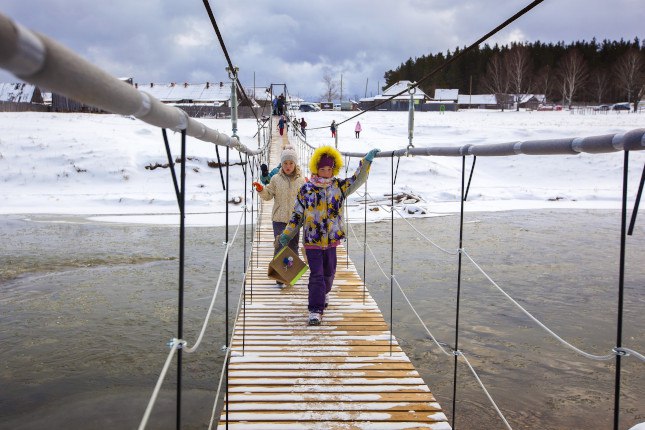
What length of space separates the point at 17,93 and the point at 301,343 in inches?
1810

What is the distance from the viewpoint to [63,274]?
7414 millimetres

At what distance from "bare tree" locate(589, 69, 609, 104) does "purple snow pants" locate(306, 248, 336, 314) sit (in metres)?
58.0

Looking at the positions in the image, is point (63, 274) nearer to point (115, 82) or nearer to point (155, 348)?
point (155, 348)

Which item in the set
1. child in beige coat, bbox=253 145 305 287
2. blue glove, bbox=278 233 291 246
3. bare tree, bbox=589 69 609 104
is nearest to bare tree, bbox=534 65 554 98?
bare tree, bbox=589 69 609 104

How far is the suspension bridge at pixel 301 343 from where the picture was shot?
781 mm

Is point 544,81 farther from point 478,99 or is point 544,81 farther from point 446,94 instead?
point 446,94

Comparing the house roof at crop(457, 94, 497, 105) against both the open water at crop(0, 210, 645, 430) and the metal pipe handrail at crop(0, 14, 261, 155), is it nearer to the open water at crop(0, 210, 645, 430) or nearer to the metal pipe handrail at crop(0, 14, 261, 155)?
the open water at crop(0, 210, 645, 430)

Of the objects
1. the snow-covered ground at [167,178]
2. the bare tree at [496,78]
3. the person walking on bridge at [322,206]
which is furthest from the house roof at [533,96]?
the person walking on bridge at [322,206]

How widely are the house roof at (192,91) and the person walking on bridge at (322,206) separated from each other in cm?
4435

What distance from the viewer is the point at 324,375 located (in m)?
3.04

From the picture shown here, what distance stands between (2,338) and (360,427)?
13.3ft

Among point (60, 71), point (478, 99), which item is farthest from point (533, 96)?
point (60, 71)

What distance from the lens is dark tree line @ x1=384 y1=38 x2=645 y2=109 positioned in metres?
53.9

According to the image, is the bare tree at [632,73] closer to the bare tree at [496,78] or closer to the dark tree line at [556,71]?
the dark tree line at [556,71]
